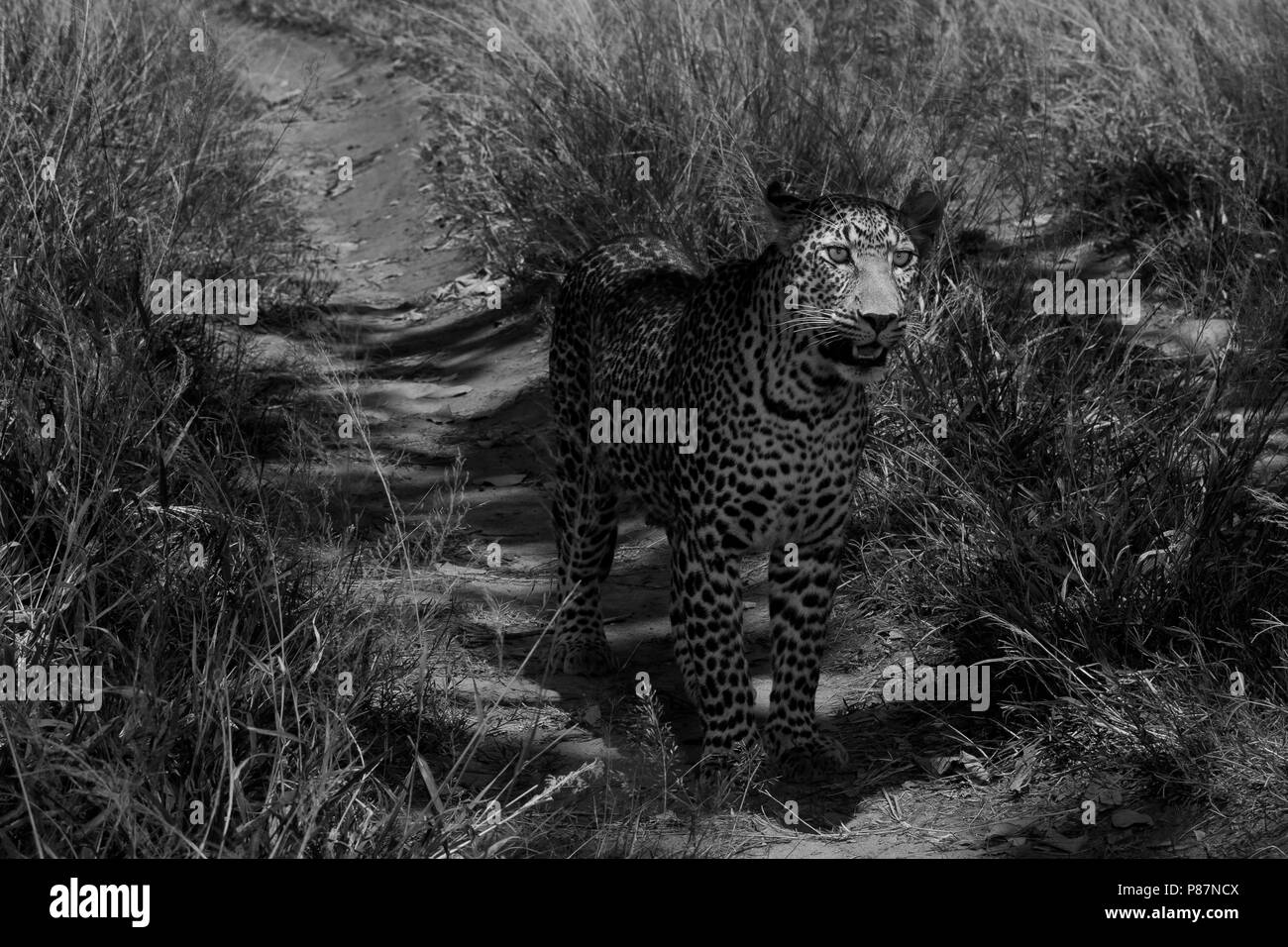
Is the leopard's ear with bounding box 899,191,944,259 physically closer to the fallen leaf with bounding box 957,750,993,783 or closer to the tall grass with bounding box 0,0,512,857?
the fallen leaf with bounding box 957,750,993,783

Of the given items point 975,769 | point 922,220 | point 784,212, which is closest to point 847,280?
point 784,212

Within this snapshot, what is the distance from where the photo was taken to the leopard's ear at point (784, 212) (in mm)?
5020

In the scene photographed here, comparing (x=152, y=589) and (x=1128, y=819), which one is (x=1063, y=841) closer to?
(x=1128, y=819)

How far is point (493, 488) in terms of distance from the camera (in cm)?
778

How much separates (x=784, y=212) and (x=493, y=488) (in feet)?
10.1

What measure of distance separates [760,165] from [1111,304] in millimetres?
1997

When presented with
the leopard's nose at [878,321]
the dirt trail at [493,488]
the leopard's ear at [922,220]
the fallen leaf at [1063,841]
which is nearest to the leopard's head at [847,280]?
the leopard's nose at [878,321]

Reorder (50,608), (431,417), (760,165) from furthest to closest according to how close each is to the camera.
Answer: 1. (431,417)
2. (760,165)
3. (50,608)

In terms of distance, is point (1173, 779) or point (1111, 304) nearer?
point (1173, 779)

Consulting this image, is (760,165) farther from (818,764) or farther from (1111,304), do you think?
(818,764)

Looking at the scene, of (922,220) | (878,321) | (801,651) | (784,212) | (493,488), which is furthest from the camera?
(493,488)

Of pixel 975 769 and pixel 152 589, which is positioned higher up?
pixel 152 589

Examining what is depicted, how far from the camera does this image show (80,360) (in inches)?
224

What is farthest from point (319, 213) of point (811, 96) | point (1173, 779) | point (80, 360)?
point (1173, 779)
